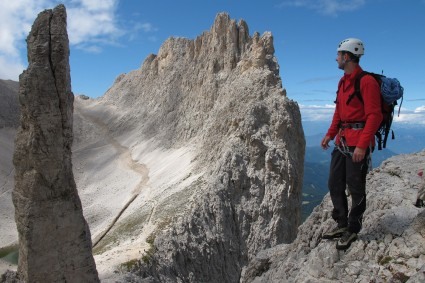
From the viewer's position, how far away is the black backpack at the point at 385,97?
30.1 ft

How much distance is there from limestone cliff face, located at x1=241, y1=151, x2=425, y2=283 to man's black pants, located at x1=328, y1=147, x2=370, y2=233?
0.57 m

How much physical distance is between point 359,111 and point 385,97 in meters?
0.70

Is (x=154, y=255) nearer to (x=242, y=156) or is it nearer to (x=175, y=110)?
(x=242, y=156)

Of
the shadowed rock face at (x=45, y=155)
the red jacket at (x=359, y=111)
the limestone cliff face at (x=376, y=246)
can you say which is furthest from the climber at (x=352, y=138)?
the shadowed rock face at (x=45, y=155)

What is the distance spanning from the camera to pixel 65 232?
19938mm

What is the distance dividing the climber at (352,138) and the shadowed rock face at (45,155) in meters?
13.3

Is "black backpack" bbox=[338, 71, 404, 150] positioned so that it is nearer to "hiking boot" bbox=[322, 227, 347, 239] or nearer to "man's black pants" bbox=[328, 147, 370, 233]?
"man's black pants" bbox=[328, 147, 370, 233]

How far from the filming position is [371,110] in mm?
9086

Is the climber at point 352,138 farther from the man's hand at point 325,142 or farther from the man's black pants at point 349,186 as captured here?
the man's hand at point 325,142

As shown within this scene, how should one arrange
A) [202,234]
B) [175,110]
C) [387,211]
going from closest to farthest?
1. [387,211]
2. [202,234]
3. [175,110]

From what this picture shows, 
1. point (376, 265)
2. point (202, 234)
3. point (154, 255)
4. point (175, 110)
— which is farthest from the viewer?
point (175, 110)

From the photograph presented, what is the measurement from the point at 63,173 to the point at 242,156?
29774 mm

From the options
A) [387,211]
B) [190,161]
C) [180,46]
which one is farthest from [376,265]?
[180,46]

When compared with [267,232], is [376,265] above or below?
above
